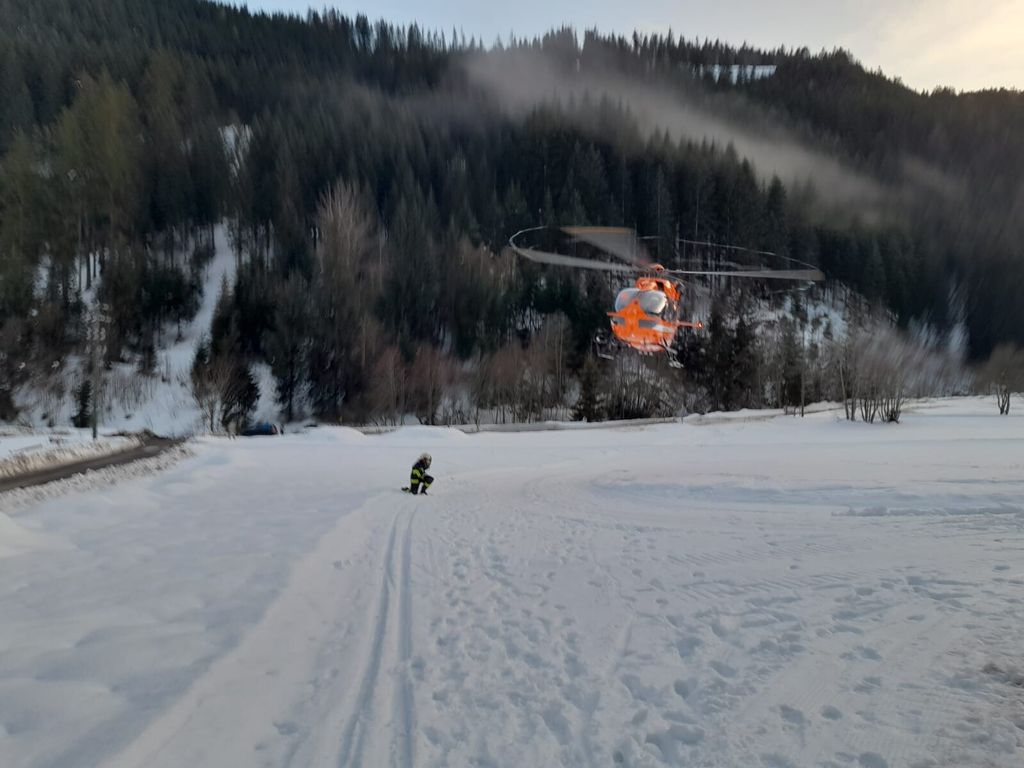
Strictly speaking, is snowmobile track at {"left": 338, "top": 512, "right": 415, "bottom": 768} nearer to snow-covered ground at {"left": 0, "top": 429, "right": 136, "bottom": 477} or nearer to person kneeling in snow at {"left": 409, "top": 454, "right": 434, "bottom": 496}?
person kneeling in snow at {"left": 409, "top": 454, "right": 434, "bottom": 496}

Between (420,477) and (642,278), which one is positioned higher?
(642,278)

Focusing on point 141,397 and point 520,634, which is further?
point 141,397

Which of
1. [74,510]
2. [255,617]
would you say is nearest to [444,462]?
[74,510]

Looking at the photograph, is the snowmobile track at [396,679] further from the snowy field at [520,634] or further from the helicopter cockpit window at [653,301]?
the helicopter cockpit window at [653,301]

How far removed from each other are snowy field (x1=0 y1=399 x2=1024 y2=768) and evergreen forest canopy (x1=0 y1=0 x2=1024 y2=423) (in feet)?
105

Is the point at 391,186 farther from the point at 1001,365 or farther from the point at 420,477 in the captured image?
the point at 1001,365

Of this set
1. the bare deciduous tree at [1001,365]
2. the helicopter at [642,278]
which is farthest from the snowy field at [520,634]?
the bare deciduous tree at [1001,365]

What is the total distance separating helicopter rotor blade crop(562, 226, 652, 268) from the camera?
1168 cm

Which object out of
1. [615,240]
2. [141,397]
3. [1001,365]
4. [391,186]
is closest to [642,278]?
[615,240]

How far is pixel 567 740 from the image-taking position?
10.6 ft

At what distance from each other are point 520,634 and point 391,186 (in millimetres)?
68775

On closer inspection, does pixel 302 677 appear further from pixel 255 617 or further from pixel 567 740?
pixel 567 740

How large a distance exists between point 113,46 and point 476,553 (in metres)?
105

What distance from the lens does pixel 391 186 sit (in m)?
66.4
